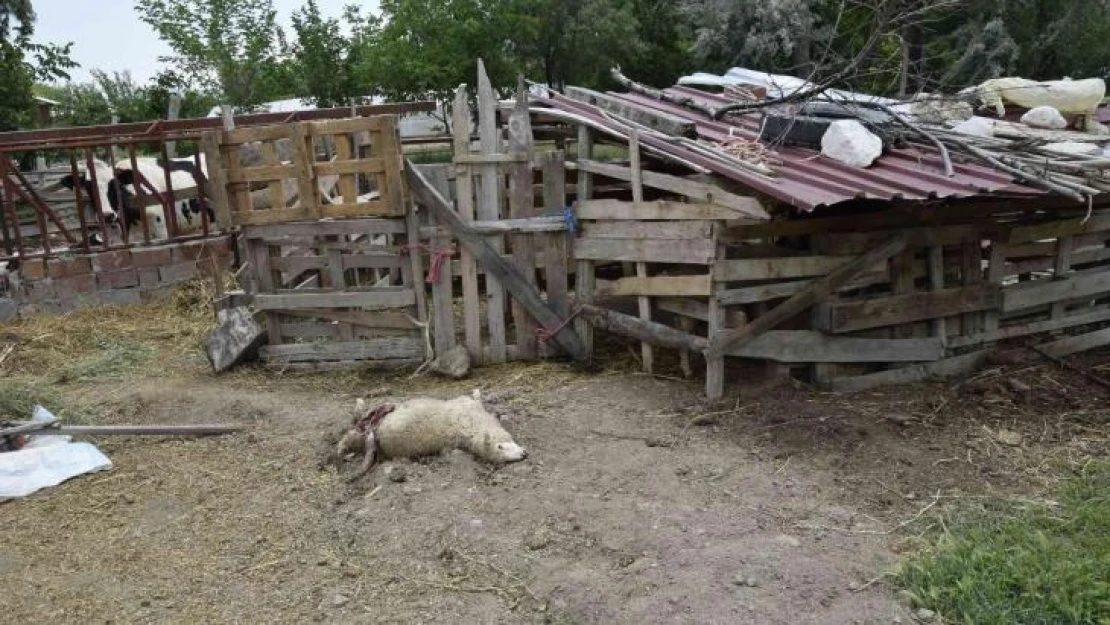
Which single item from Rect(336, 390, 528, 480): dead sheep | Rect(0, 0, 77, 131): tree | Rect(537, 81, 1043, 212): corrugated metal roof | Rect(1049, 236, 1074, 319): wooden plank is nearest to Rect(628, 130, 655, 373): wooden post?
Rect(537, 81, 1043, 212): corrugated metal roof

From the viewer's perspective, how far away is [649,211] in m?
6.51

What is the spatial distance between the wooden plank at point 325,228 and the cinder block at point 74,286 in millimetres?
3467

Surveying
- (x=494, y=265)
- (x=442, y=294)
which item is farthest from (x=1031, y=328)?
(x=442, y=294)

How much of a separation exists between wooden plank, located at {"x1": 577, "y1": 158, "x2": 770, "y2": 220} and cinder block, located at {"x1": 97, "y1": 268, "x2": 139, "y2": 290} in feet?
20.0

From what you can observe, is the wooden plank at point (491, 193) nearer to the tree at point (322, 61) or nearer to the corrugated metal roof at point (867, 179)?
the corrugated metal roof at point (867, 179)

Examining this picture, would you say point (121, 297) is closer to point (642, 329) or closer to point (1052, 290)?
point (642, 329)

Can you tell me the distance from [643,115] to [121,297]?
21.7 ft

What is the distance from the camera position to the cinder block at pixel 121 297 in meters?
9.95

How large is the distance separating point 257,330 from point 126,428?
5.94ft

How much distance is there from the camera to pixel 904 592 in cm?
382

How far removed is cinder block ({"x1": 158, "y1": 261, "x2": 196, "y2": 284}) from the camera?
33.9 feet

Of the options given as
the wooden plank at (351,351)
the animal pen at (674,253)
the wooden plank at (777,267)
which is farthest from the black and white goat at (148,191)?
the wooden plank at (777,267)

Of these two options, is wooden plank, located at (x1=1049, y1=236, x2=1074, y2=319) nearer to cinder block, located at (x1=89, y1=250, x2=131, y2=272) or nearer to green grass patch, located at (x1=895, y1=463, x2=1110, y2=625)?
green grass patch, located at (x1=895, y1=463, x2=1110, y2=625)

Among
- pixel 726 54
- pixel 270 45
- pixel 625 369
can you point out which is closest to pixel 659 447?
pixel 625 369
